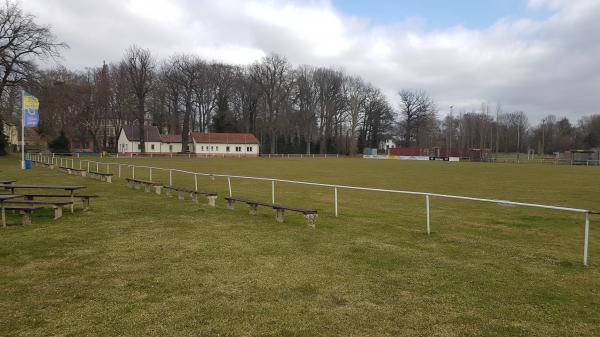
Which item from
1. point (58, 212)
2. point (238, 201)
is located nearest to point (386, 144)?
point (238, 201)

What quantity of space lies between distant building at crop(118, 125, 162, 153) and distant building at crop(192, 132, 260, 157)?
7392 mm

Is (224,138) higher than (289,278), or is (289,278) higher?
(224,138)

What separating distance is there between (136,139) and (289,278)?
3282 inches

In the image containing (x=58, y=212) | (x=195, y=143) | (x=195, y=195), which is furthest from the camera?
(x=195, y=143)

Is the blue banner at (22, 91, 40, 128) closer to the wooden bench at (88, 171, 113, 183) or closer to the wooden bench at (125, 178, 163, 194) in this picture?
the wooden bench at (88, 171, 113, 183)

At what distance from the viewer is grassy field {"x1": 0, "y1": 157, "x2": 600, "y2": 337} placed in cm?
444

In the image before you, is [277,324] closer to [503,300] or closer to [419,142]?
[503,300]

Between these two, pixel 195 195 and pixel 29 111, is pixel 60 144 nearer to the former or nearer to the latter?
pixel 29 111

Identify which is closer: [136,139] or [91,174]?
[91,174]

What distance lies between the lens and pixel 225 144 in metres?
88.6

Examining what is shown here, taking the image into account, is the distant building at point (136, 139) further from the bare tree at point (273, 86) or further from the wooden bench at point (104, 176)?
the wooden bench at point (104, 176)

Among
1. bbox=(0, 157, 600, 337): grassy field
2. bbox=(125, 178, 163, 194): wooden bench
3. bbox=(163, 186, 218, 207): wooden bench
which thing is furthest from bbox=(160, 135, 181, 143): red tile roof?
bbox=(0, 157, 600, 337): grassy field

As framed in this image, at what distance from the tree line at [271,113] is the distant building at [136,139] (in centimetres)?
196

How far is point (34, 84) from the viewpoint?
134 feet
